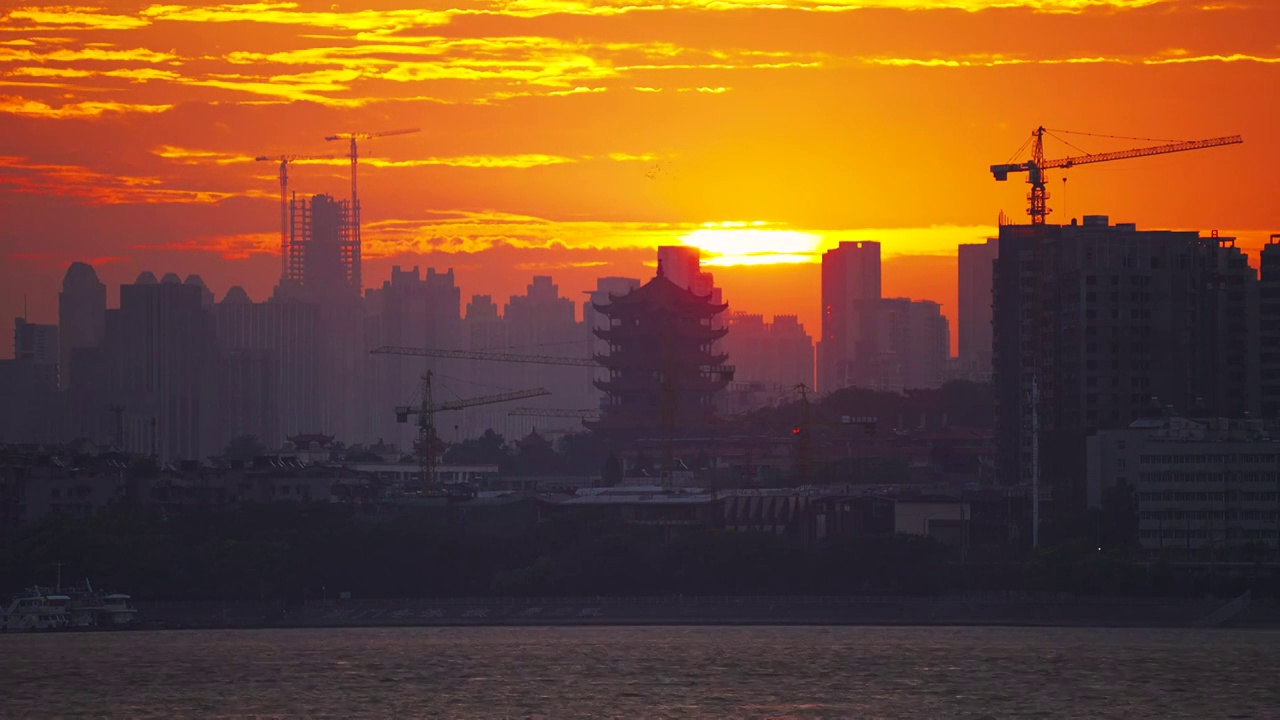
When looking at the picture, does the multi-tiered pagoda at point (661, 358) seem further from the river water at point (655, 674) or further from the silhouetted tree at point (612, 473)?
the river water at point (655, 674)

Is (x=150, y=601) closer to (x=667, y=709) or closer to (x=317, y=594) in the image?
(x=317, y=594)

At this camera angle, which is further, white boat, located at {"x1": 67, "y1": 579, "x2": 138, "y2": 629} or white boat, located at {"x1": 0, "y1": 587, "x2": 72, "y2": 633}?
white boat, located at {"x1": 0, "y1": 587, "x2": 72, "y2": 633}

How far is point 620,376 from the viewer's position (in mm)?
198625

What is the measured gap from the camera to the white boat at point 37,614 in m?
109

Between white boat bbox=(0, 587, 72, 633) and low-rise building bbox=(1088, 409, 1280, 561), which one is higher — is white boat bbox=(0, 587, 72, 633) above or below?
below

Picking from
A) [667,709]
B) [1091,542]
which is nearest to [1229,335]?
[1091,542]

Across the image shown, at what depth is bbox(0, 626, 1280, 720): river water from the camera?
3066 inches

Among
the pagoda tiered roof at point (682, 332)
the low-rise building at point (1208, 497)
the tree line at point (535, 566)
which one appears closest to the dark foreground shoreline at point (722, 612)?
the tree line at point (535, 566)

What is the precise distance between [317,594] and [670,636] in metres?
18.0

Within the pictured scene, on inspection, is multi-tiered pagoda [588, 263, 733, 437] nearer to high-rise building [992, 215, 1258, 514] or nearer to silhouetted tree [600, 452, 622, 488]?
silhouetted tree [600, 452, 622, 488]

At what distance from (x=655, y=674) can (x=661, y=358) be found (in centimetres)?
10808

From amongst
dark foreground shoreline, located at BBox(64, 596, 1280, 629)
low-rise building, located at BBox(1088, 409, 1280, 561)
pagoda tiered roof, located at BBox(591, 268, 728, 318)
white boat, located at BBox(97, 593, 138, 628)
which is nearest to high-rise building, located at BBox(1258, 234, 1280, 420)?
low-rise building, located at BBox(1088, 409, 1280, 561)

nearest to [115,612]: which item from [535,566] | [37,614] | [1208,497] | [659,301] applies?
[37,614]

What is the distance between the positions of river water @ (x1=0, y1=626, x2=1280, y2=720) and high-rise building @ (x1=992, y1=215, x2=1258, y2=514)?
37.6 m
